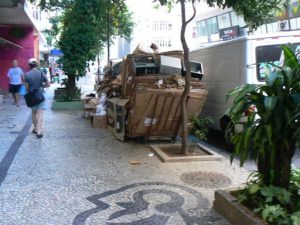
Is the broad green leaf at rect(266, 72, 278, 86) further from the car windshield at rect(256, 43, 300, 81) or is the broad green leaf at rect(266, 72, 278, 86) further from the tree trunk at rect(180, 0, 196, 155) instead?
the car windshield at rect(256, 43, 300, 81)

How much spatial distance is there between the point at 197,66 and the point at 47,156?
12.9 ft

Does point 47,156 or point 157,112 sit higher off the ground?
point 157,112

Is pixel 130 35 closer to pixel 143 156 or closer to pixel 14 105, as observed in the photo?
pixel 14 105

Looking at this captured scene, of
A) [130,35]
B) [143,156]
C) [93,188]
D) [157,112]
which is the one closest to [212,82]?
[157,112]

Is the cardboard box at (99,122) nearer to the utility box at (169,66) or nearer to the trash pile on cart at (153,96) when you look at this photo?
the trash pile on cart at (153,96)

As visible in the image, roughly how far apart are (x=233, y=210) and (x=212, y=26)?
39162 mm

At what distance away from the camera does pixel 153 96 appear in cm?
817

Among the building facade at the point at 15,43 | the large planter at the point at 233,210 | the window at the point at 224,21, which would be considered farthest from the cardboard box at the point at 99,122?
the window at the point at 224,21

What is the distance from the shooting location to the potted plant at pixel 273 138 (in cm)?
413

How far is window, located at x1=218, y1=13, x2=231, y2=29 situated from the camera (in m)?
37.6

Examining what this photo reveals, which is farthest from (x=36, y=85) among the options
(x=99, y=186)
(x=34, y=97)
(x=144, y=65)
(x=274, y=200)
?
(x=274, y=200)

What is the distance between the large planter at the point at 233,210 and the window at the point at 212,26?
3717 cm

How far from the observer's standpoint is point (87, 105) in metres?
13.1

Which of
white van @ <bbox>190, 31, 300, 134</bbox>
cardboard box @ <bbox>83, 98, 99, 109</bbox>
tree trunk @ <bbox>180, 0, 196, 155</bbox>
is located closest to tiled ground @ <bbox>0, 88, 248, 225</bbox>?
tree trunk @ <bbox>180, 0, 196, 155</bbox>
